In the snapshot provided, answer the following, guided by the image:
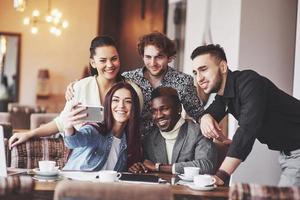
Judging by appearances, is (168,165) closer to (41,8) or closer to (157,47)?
(157,47)

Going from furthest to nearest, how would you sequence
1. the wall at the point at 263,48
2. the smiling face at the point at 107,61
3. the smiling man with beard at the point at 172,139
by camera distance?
the wall at the point at 263,48, the smiling face at the point at 107,61, the smiling man with beard at the point at 172,139

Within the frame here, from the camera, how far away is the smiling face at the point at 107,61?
122 inches

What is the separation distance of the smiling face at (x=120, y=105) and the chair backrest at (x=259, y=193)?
1271 mm

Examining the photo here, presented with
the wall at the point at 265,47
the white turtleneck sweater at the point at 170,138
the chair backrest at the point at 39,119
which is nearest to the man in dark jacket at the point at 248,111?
the white turtleneck sweater at the point at 170,138

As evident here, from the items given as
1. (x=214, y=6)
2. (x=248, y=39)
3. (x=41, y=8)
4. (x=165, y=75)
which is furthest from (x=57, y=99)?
(x=165, y=75)

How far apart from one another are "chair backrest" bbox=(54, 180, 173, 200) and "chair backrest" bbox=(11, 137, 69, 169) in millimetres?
1507

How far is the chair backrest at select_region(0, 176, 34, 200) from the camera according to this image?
1.62 m

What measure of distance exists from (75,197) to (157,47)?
1726 mm

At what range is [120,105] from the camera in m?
2.88

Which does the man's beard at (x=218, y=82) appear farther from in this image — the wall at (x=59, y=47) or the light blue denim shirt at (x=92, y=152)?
the wall at (x=59, y=47)

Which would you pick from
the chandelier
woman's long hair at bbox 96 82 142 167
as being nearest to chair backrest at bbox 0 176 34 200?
woman's long hair at bbox 96 82 142 167

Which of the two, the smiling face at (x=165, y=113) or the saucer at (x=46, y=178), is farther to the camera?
the smiling face at (x=165, y=113)

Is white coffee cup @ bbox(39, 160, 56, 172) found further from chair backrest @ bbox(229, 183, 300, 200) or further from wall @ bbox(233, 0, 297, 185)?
wall @ bbox(233, 0, 297, 185)

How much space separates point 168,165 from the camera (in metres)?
2.93
